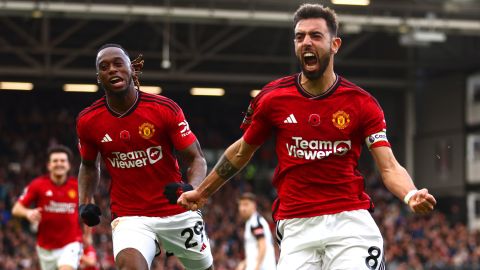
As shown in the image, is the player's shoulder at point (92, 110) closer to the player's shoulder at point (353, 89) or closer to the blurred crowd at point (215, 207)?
the player's shoulder at point (353, 89)

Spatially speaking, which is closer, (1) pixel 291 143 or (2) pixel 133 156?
(1) pixel 291 143

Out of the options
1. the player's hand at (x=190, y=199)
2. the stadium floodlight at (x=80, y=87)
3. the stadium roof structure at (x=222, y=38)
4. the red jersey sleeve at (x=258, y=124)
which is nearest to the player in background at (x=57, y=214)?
the player's hand at (x=190, y=199)

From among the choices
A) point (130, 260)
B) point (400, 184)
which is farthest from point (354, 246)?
point (130, 260)

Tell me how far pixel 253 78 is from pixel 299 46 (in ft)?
97.5

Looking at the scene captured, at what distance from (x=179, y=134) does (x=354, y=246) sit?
2.39 m

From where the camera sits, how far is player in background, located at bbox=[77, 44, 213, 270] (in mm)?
8492

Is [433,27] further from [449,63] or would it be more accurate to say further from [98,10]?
[98,10]

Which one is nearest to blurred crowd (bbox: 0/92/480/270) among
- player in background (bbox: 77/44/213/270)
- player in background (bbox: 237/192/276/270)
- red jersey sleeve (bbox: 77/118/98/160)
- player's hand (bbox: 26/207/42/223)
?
player in background (bbox: 237/192/276/270)

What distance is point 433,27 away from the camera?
31.8 metres

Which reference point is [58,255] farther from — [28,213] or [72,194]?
[28,213]

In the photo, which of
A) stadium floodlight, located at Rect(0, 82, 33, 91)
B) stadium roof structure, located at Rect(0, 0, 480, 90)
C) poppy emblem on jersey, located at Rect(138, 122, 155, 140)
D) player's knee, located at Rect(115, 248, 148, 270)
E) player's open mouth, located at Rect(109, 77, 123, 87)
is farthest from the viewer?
stadium floodlight, located at Rect(0, 82, 33, 91)

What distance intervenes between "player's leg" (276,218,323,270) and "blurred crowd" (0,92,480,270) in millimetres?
19745

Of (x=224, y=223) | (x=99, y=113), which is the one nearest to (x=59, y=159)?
(x=99, y=113)

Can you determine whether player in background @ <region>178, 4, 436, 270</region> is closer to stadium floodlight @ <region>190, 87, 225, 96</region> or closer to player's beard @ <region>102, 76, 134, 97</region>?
player's beard @ <region>102, 76, 134, 97</region>
